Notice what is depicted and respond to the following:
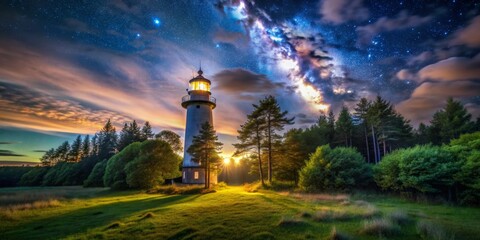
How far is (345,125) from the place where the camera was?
56.1m

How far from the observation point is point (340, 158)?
2675 cm

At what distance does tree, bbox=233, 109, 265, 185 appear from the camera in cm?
3531

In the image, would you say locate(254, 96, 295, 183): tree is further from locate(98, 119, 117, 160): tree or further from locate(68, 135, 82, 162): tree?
locate(68, 135, 82, 162): tree

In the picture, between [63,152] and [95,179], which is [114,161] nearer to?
[95,179]

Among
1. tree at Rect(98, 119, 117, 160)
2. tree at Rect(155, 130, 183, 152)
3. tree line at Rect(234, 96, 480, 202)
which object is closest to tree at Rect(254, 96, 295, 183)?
tree line at Rect(234, 96, 480, 202)

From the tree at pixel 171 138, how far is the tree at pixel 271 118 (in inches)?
1312

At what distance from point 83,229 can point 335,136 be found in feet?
189

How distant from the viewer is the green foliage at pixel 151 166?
36.0 m

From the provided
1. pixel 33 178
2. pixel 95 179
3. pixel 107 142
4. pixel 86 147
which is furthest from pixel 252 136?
pixel 86 147

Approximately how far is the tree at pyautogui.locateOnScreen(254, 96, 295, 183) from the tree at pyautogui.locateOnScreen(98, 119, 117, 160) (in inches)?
2303

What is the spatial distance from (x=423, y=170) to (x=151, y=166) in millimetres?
34747

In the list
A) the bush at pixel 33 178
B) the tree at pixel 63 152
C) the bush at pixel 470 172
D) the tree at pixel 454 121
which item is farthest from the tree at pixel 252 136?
the tree at pixel 63 152

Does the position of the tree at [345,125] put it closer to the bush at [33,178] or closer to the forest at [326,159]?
the forest at [326,159]

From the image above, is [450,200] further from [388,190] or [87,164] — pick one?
[87,164]
